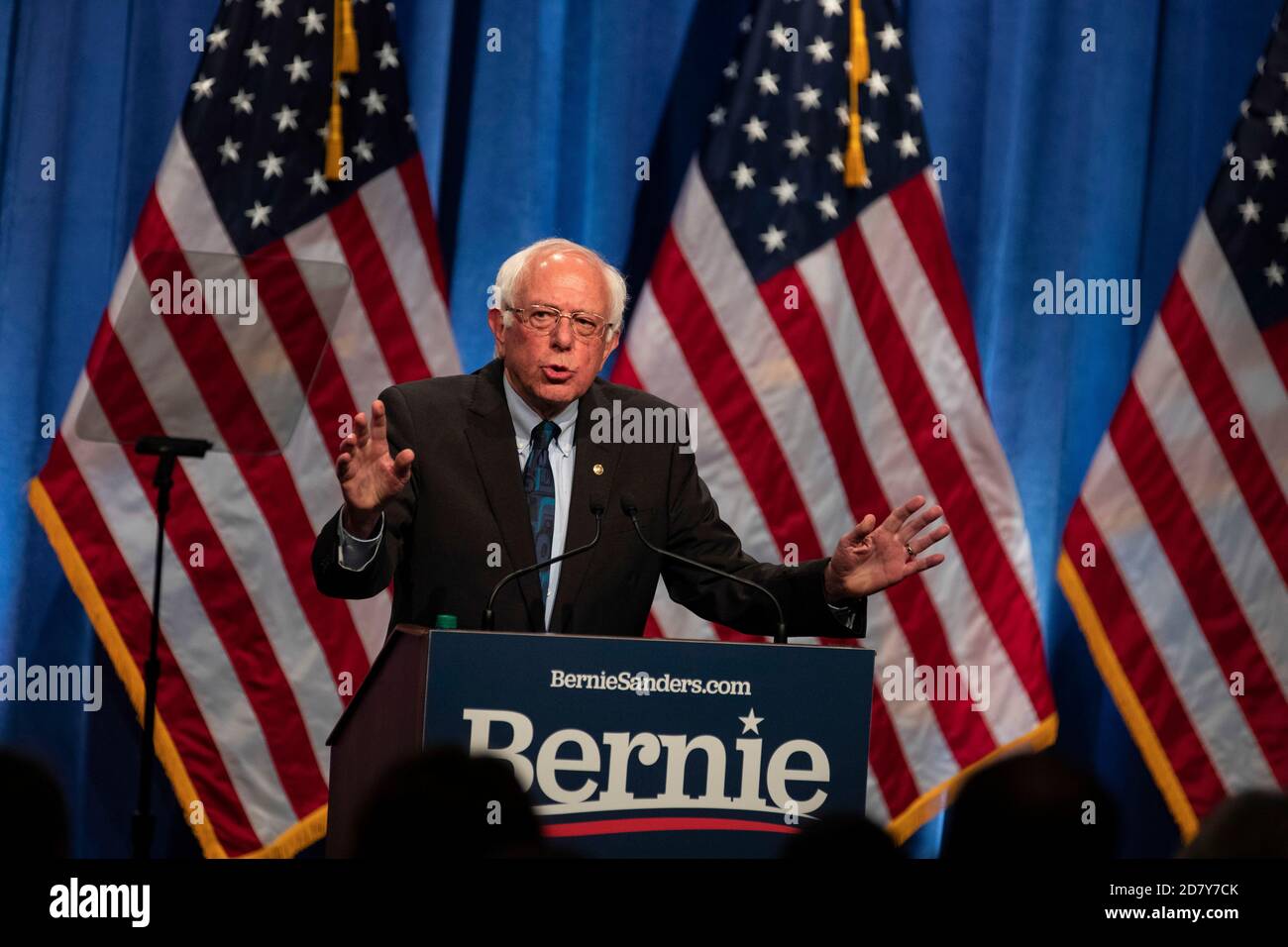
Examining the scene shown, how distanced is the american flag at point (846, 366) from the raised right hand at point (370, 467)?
6.61ft

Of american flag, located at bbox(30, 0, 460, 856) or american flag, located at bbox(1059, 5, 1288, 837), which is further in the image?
american flag, located at bbox(1059, 5, 1288, 837)

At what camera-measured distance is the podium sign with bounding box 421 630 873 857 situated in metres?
2.54

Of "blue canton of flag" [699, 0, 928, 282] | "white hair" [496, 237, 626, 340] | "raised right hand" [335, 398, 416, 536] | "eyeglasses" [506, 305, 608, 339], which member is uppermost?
"blue canton of flag" [699, 0, 928, 282]

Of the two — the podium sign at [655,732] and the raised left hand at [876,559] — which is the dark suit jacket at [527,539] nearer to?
the raised left hand at [876,559]

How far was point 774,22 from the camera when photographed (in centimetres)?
508

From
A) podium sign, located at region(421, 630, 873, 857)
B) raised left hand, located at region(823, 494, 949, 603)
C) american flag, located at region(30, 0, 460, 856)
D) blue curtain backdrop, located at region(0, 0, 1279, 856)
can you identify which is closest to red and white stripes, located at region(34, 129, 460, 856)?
american flag, located at region(30, 0, 460, 856)

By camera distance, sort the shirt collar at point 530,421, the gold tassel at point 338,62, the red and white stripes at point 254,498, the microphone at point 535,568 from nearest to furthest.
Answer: the microphone at point 535,568
the shirt collar at point 530,421
the red and white stripes at point 254,498
the gold tassel at point 338,62

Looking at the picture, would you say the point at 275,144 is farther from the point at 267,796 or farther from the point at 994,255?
the point at 994,255

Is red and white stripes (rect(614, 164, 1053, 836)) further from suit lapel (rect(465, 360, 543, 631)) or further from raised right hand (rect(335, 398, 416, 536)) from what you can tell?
raised right hand (rect(335, 398, 416, 536))

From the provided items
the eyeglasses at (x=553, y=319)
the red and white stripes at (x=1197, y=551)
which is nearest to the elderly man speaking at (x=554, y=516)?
the eyeglasses at (x=553, y=319)

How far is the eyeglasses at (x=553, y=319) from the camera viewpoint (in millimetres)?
3600

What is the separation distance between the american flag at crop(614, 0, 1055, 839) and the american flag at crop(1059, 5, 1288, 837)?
31 centimetres
